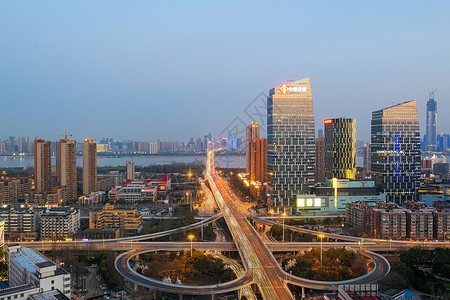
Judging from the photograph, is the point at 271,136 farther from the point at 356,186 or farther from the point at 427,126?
the point at 427,126

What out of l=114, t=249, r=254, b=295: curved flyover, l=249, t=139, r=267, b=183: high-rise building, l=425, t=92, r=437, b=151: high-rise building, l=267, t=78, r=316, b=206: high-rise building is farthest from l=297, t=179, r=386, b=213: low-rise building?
l=425, t=92, r=437, b=151: high-rise building

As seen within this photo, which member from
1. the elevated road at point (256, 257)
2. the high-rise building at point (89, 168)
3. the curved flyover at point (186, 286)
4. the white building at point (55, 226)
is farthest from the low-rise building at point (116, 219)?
the high-rise building at point (89, 168)

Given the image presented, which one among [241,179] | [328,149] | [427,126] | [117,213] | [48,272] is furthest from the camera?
[427,126]

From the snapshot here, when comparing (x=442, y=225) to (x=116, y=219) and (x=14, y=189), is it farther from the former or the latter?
(x=14, y=189)

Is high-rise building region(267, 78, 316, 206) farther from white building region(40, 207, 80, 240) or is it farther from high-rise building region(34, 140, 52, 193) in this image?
high-rise building region(34, 140, 52, 193)

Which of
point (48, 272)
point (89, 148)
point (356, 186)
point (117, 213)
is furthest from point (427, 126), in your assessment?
point (48, 272)

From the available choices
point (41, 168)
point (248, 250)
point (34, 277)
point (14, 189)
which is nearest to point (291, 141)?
point (248, 250)
